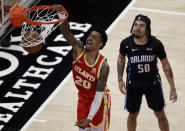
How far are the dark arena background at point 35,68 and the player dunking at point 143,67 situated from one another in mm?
2224

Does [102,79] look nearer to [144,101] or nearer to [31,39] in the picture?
[31,39]

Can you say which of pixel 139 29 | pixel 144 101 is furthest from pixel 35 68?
pixel 139 29

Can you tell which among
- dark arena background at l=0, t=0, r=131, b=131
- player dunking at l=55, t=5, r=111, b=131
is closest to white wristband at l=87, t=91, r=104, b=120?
player dunking at l=55, t=5, r=111, b=131

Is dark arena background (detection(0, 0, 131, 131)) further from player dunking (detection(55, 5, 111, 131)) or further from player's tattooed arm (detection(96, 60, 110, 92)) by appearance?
player's tattooed arm (detection(96, 60, 110, 92))

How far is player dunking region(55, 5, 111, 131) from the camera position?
6.37 metres

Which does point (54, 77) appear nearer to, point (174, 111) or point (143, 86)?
point (174, 111)

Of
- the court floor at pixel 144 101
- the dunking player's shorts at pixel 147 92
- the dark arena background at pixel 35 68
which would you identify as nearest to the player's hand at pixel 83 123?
the dunking player's shorts at pixel 147 92

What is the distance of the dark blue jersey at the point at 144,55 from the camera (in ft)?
22.5

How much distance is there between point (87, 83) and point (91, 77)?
112 millimetres

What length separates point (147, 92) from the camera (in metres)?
7.14

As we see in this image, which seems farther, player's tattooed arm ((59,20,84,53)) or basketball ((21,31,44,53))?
basketball ((21,31,44,53))

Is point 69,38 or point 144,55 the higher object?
point 69,38

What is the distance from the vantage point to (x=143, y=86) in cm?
709

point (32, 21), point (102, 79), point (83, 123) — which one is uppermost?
point (32, 21)
